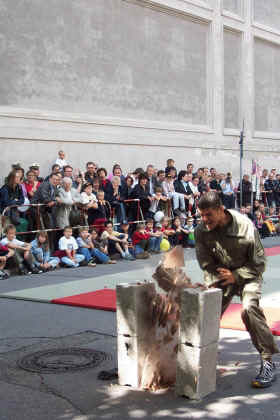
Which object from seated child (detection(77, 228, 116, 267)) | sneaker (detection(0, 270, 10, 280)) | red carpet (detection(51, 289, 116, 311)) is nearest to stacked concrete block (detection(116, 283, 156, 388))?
red carpet (detection(51, 289, 116, 311))

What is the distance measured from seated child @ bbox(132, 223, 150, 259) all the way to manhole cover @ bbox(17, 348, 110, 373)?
8.86 metres

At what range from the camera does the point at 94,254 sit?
14.3 metres

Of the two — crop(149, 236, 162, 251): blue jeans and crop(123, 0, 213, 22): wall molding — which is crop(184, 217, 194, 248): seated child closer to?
crop(149, 236, 162, 251): blue jeans

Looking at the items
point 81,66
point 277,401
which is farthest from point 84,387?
point 81,66

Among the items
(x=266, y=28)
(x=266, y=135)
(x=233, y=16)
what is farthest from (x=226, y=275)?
(x=266, y=28)

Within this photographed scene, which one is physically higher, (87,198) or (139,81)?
(139,81)

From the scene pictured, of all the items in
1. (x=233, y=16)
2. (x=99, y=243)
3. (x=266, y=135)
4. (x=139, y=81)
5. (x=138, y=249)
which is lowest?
(x=138, y=249)

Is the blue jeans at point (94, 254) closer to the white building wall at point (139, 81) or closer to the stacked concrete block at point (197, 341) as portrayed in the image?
the white building wall at point (139, 81)

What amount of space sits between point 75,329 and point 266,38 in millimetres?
23765

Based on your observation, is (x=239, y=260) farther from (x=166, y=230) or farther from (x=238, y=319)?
(x=166, y=230)

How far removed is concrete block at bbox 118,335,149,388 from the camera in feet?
17.4

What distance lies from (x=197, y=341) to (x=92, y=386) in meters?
1.14

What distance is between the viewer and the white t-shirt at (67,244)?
1361cm

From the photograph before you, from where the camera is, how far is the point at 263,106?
92.6 feet
